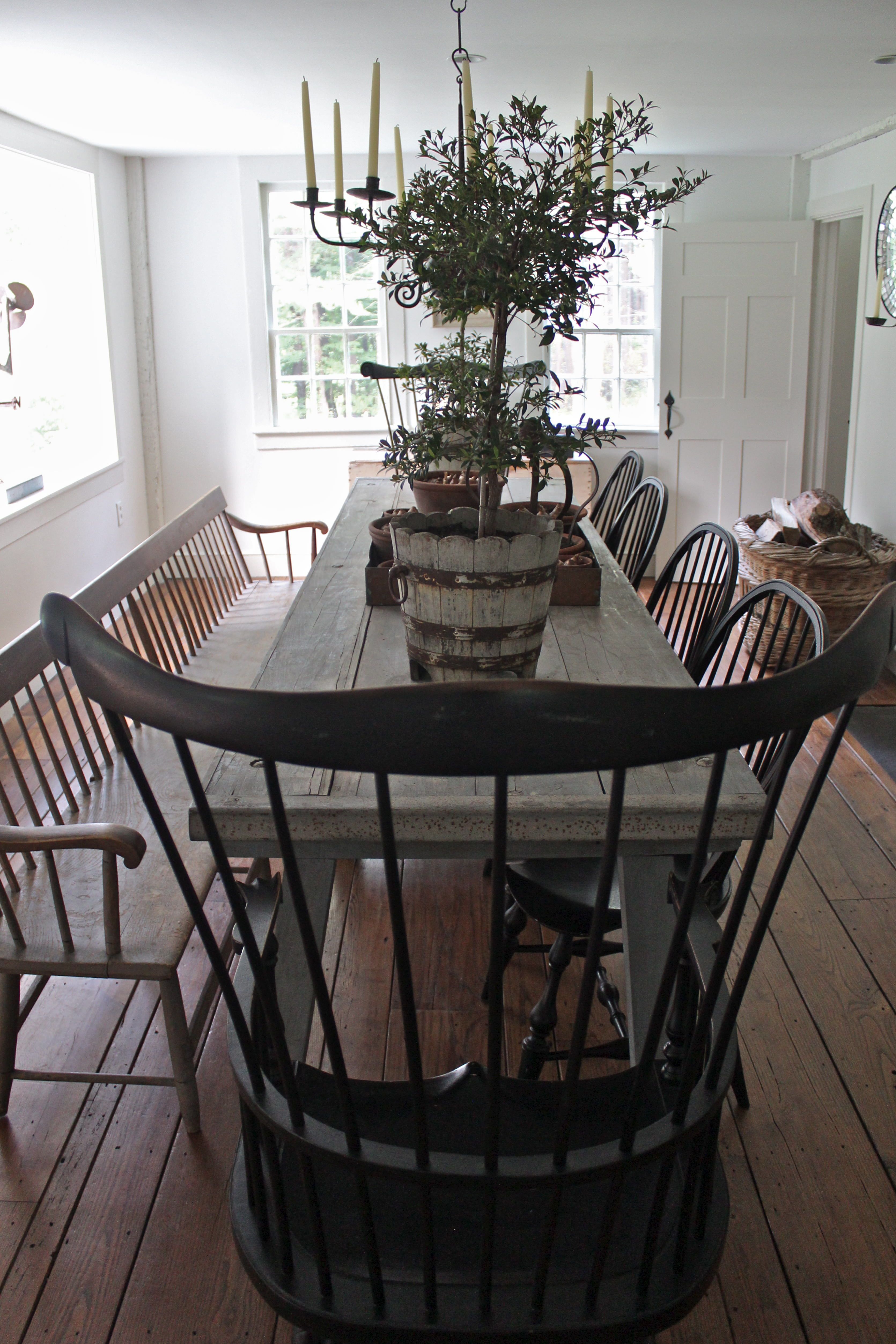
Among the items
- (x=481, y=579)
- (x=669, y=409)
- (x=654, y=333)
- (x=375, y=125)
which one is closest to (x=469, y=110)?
(x=375, y=125)

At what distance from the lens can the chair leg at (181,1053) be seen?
5.66 ft

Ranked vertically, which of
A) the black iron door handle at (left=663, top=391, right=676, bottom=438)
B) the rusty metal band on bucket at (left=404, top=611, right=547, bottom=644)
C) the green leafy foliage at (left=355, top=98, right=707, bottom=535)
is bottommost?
the rusty metal band on bucket at (left=404, top=611, right=547, bottom=644)

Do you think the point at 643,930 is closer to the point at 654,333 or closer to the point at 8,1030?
the point at 8,1030

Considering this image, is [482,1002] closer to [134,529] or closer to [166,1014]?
[166,1014]

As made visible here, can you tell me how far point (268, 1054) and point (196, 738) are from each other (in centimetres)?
54

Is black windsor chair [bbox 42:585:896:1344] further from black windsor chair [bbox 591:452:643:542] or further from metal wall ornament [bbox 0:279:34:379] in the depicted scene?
metal wall ornament [bbox 0:279:34:379]

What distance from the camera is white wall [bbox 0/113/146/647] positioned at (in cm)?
421

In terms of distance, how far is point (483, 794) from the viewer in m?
1.36

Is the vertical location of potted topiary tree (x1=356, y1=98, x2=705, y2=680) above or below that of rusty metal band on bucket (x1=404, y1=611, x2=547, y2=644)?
above

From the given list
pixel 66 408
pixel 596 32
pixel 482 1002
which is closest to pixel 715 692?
pixel 482 1002

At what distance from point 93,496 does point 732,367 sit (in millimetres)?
3470

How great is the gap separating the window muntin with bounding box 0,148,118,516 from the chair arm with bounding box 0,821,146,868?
2.95m

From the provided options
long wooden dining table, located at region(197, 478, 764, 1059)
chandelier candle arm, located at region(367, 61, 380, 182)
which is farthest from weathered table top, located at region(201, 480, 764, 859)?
chandelier candle arm, located at region(367, 61, 380, 182)

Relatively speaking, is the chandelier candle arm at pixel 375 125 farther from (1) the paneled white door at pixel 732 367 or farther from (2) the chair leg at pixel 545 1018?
(1) the paneled white door at pixel 732 367
